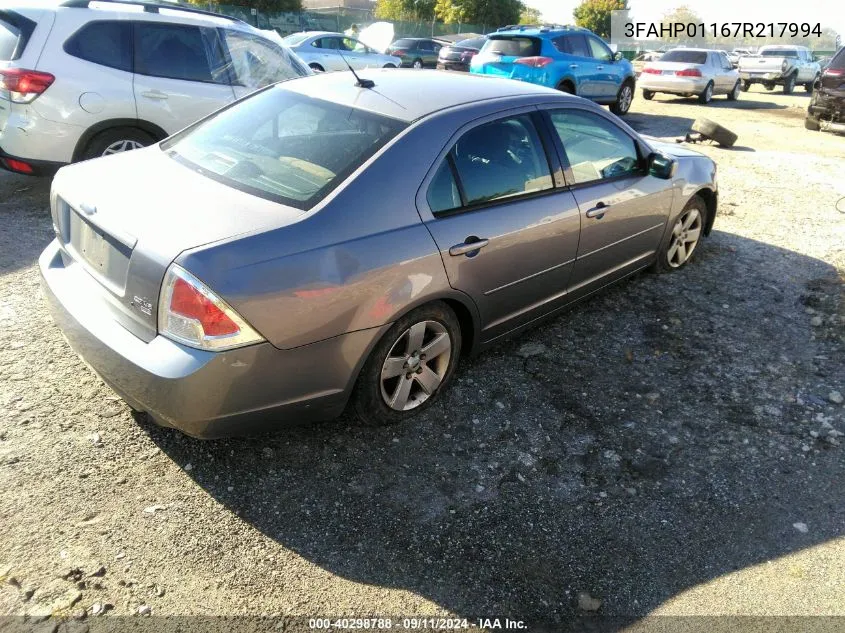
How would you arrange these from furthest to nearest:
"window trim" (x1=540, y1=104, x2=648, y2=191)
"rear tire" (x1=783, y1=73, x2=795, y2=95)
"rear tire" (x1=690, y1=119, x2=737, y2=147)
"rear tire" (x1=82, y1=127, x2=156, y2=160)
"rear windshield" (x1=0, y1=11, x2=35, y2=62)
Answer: "rear tire" (x1=783, y1=73, x2=795, y2=95), "rear tire" (x1=690, y1=119, x2=737, y2=147), "rear tire" (x1=82, y1=127, x2=156, y2=160), "rear windshield" (x1=0, y1=11, x2=35, y2=62), "window trim" (x1=540, y1=104, x2=648, y2=191)

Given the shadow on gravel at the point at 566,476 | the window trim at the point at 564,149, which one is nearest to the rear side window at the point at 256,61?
the window trim at the point at 564,149

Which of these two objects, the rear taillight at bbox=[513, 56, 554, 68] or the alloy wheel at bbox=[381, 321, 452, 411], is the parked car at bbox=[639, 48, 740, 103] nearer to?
the rear taillight at bbox=[513, 56, 554, 68]

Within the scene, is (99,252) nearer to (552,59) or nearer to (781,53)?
(552,59)

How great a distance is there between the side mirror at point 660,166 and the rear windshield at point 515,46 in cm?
846

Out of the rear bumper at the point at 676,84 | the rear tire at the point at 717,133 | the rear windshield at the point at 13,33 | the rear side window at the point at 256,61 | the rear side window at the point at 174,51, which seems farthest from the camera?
the rear bumper at the point at 676,84

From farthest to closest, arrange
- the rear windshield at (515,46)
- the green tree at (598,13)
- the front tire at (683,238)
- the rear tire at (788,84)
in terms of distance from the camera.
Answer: the green tree at (598,13) < the rear tire at (788,84) < the rear windshield at (515,46) < the front tire at (683,238)

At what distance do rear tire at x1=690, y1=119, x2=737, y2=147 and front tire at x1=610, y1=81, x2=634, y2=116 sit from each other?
3.55 meters

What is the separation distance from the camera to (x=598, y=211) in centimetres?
402

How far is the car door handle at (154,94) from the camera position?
593 centimetres

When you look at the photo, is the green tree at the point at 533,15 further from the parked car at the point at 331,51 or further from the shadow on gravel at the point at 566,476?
the shadow on gravel at the point at 566,476

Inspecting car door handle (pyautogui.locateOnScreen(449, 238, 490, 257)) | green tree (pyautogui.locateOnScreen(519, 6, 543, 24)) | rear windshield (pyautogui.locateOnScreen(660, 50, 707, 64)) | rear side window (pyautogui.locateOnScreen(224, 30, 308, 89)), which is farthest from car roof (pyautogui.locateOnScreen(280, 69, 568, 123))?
green tree (pyautogui.locateOnScreen(519, 6, 543, 24))

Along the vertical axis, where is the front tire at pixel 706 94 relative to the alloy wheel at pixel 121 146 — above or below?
below

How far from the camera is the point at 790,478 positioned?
3139mm

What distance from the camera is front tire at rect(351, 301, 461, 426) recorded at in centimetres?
302
